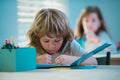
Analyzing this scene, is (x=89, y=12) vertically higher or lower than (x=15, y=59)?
higher

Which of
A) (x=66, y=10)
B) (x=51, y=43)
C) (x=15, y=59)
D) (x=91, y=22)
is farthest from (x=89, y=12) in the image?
(x=15, y=59)

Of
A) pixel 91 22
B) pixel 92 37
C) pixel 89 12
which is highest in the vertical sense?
pixel 89 12

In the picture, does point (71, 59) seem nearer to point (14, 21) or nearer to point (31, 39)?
point (31, 39)

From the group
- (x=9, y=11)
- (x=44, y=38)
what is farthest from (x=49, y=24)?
(x=9, y=11)

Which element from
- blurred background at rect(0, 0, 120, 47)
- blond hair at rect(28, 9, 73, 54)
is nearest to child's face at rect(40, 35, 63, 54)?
blond hair at rect(28, 9, 73, 54)

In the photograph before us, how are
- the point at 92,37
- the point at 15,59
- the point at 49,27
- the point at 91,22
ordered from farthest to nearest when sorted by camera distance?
the point at 91,22 → the point at 92,37 → the point at 49,27 → the point at 15,59

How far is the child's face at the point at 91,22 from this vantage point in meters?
3.90

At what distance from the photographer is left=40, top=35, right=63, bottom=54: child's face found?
4.99ft

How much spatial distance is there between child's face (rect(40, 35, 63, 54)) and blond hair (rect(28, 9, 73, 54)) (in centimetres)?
2

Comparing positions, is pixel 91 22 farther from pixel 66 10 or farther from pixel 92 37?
pixel 66 10

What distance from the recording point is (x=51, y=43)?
60.6 inches

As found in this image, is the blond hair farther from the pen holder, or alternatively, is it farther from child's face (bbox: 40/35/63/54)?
the pen holder

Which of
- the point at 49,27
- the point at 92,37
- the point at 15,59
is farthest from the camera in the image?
the point at 92,37

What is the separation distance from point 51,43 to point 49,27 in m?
0.09
